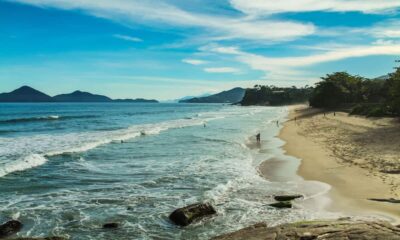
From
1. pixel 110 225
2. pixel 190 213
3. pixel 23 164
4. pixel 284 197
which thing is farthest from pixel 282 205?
pixel 23 164

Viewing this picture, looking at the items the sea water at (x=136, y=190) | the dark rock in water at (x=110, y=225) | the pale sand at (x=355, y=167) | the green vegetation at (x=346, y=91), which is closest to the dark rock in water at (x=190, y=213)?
the sea water at (x=136, y=190)

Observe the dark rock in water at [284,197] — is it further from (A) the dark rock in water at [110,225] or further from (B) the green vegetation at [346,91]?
(B) the green vegetation at [346,91]

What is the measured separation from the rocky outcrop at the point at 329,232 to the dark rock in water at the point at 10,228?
8285 mm

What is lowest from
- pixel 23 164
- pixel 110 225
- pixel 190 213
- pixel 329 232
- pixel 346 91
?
pixel 110 225

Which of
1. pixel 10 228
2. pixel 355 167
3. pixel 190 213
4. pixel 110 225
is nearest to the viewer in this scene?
pixel 10 228

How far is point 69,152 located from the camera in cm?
3444

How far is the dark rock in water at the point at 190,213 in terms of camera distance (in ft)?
48.8

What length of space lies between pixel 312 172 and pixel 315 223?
51.3 ft

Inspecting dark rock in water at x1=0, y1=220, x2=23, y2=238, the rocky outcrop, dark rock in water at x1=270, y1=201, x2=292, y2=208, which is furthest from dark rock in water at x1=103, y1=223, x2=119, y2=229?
the rocky outcrop

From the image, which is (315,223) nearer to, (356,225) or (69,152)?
(356,225)

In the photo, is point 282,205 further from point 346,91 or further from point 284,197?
point 346,91

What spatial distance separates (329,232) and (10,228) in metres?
10.7

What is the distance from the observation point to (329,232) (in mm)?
8523

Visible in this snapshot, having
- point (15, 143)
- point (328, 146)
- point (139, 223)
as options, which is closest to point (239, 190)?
point (139, 223)
